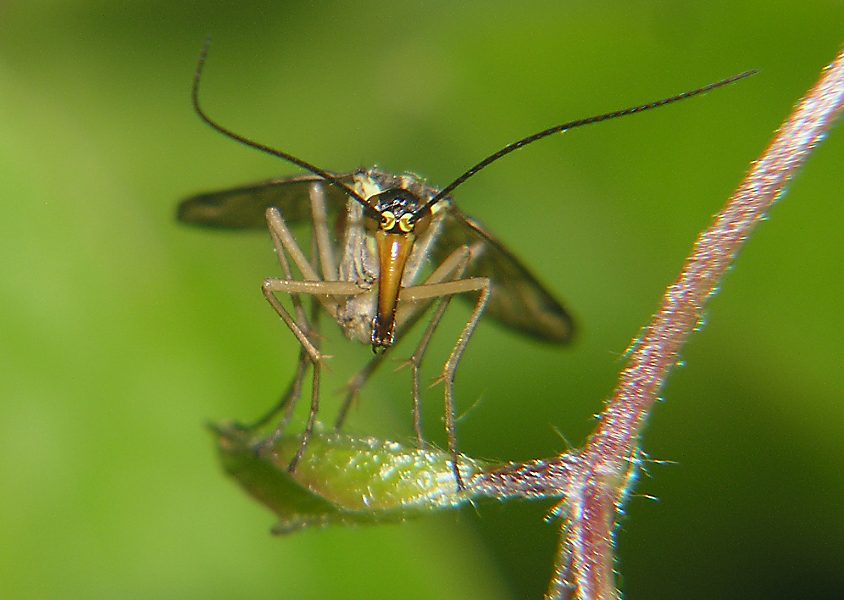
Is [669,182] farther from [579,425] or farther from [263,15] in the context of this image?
[263,15]

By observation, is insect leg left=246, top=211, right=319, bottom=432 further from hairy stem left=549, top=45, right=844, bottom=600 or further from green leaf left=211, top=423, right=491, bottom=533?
hairy stem left=549, top=45, right=844, bottom=600

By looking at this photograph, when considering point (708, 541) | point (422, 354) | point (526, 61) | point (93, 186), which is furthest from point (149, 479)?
point (526, 61)

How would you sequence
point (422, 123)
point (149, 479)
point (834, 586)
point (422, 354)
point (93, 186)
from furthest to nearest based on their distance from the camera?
1. point (422, 123)
2. point (93, 186)
3. point (834, 586)
4. point (149, 479)
5. point (422, 354)

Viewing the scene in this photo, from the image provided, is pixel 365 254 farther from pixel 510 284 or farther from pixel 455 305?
pixel 455 305

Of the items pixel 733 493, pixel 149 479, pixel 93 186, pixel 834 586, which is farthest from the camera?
pixel 93 186

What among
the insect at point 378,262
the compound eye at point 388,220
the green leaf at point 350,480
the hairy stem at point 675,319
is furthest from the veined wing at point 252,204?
the hairy stem at point 675,319

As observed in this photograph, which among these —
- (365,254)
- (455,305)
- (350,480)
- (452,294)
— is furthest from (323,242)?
(455,305)

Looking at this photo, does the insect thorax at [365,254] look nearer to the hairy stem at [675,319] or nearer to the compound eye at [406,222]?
the compound eye at [406,222]
